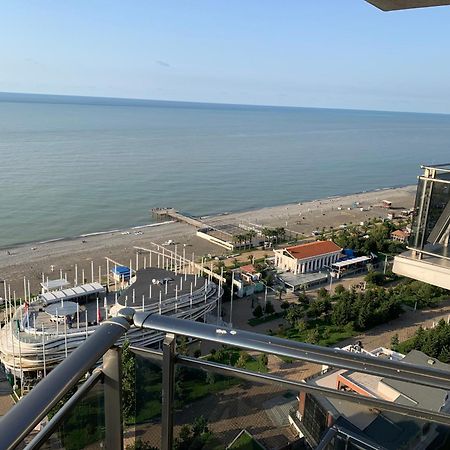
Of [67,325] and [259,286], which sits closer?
[67,325]

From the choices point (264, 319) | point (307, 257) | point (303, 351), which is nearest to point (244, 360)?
point (303, 351)

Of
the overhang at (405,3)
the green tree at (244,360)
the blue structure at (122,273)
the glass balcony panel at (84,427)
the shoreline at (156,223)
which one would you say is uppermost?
the overhang at (405,3)

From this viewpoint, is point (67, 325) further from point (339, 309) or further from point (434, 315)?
point (434, 315)

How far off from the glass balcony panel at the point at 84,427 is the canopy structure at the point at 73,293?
37.1 feet

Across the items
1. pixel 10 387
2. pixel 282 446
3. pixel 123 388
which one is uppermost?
pixel 123 388

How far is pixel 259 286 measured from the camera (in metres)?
15.0

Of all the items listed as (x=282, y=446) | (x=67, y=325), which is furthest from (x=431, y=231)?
(x=67, y=325)

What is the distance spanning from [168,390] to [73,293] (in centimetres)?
1140

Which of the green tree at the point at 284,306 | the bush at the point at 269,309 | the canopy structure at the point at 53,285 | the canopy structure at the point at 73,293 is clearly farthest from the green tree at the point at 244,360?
the canopy structure at the point at 53,285

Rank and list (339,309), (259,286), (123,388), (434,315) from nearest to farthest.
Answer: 1. (123,388)
2. (339,309)
3. (434,315)
4. (259,286)

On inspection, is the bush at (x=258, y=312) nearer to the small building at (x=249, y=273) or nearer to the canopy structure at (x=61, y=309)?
the small building at (x=249, y=273)

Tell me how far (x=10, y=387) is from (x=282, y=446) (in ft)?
33.9

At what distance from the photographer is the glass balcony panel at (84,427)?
96 centimetres

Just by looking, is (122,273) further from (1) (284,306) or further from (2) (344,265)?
(2) (344,265)
